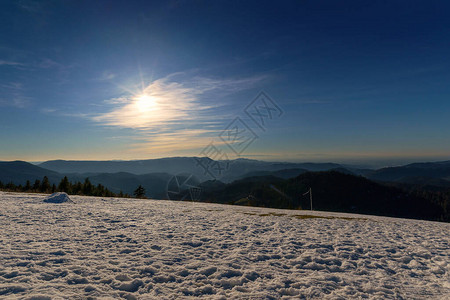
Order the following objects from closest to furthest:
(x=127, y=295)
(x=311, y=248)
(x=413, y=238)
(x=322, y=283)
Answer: (x=127, y=295), (x=322, y=283), (x=311, y=248), (x=413, y=238)

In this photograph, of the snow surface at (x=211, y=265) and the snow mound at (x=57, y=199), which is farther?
the snow mound at (x=57, y=199)

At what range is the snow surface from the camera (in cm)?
534

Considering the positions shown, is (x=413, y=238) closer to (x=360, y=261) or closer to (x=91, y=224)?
(x=360, y=261)

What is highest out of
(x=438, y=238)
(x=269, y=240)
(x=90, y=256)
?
(x=90, y=256)

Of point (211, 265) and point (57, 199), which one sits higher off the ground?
point (211, 265)

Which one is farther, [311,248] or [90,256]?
[311,248]

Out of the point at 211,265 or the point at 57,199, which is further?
the point at 57,199

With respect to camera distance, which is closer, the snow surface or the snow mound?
the snow surface

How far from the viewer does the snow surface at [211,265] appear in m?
5.34

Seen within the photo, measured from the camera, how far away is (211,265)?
22.5ft

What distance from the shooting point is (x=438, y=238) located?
12195mm

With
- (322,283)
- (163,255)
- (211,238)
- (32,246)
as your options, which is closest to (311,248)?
(322,283)

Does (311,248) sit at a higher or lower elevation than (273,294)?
lower

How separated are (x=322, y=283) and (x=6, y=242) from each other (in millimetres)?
11542
